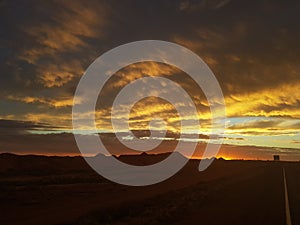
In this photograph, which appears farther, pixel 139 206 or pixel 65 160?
pixel 65 160

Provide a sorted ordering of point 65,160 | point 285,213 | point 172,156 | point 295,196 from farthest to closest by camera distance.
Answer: point 172,156
point 65,160
point 295,196
point 285,213

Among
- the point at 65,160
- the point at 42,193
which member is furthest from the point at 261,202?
the point at 65,160

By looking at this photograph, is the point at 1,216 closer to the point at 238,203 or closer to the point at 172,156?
the point at 238,203

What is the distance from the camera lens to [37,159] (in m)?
86.1

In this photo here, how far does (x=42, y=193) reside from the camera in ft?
103

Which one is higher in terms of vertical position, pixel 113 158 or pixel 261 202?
pixel 113 158

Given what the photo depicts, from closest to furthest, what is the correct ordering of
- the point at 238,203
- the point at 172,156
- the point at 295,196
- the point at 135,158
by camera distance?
the point at 238,203
the point at 295,196
the point at 135,158
the point at 172,156

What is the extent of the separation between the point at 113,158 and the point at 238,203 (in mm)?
111048

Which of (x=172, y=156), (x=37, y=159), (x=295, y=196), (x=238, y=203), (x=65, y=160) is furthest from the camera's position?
(x=172, y=156)

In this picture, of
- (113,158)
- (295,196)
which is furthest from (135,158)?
(295,196)

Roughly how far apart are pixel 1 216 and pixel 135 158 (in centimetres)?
10466

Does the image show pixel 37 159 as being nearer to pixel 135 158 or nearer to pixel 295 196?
pixel 135 158

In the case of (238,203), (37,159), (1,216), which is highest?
(37,159)

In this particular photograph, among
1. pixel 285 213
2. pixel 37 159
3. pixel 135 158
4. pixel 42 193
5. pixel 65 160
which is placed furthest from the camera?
pixel 135 158
